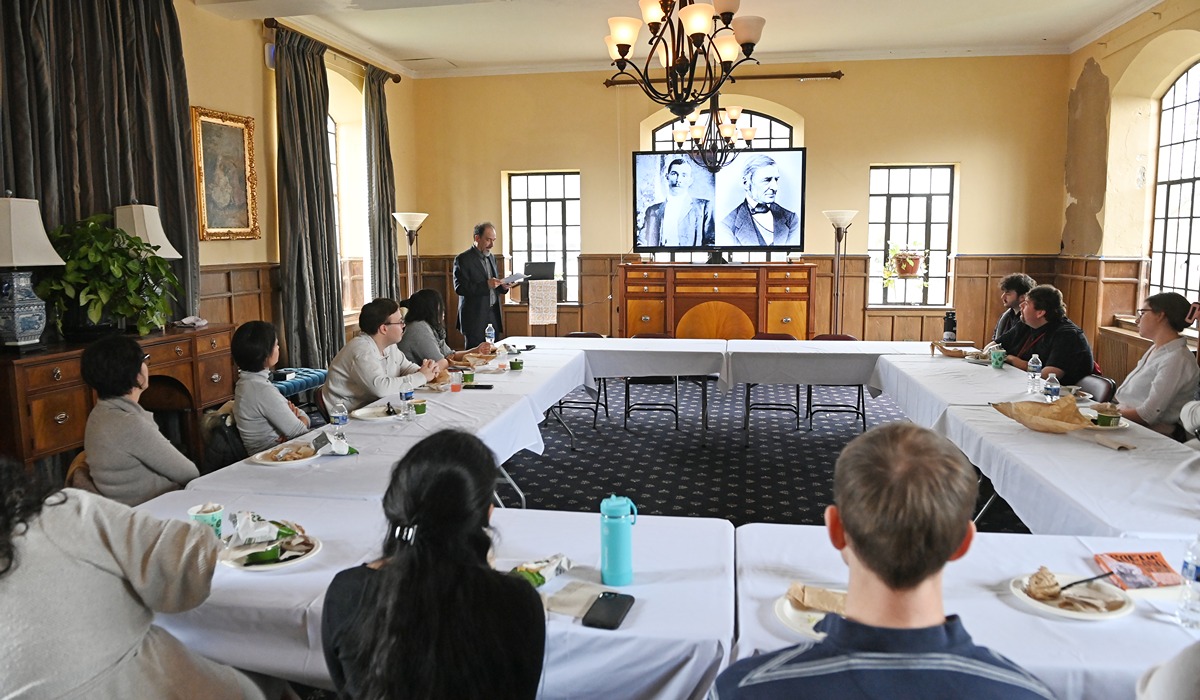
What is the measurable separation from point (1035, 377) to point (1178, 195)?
4.58 metres

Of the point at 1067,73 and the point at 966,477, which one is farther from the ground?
the point at 1067,73

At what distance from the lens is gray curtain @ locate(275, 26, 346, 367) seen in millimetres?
6945

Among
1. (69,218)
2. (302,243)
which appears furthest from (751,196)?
(69,218)

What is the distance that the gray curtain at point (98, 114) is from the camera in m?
4.52

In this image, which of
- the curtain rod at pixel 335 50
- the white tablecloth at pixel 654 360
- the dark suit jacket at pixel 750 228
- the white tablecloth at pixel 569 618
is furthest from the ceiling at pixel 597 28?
the white tablecloth at pixel 569 618

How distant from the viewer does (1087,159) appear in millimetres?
8312

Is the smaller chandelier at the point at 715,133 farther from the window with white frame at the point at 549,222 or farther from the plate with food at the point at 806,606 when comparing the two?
the plate with food at the point at 806,606

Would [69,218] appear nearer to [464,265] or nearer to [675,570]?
[464,265]

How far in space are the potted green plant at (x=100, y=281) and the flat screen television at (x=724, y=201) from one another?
5.41 metres

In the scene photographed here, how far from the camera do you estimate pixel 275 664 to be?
1.86 m

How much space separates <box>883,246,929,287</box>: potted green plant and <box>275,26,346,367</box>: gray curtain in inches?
237

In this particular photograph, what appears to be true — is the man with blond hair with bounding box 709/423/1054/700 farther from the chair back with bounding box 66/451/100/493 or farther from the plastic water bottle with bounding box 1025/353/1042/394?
the plastic water bottle with bounding box 1025/353/1042/394

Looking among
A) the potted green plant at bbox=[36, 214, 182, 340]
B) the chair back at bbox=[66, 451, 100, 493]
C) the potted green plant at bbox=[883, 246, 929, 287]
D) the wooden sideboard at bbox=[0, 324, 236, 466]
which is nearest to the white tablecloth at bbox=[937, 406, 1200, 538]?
the chair back at bbox=[66, 451, 100, 493]

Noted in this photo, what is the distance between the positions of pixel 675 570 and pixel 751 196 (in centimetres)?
747
